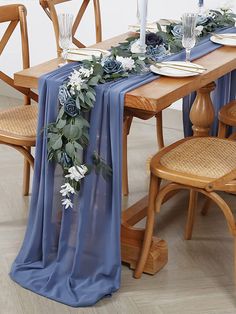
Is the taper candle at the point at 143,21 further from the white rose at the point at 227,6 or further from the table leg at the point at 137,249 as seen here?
the white rose at the point at 227,6

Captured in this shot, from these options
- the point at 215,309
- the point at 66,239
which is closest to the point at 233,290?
the point at 215,309

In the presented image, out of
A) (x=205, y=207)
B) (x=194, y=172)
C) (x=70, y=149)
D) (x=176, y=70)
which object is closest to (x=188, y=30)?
(x=176, y=70)

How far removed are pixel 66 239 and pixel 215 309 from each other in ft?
1.88

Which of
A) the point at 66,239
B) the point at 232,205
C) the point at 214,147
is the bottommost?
the point at 232,205

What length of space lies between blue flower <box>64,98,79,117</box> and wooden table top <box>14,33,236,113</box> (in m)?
0.17

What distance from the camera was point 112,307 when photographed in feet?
8.34

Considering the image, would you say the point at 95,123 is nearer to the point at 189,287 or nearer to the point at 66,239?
the point at 66,239

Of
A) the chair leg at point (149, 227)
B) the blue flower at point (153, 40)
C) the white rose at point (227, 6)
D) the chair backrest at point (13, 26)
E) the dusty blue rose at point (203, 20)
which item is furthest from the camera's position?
the white rose at point (227, 6)

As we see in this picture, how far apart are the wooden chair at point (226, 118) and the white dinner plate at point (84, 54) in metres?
0.64

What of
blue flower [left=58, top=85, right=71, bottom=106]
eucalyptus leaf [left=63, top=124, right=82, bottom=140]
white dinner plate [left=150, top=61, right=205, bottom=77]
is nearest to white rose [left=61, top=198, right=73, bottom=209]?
eucalyptus leaf [left=63, top=124, right=82, bottom=140]

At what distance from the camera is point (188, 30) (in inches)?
105

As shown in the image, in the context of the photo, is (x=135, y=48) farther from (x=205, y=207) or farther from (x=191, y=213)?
(x=205, y=207)

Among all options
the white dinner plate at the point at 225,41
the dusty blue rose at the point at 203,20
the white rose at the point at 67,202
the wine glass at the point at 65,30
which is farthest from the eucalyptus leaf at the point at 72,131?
the dusty blue rose at the point at 203,20

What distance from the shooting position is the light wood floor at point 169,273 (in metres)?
2.54
